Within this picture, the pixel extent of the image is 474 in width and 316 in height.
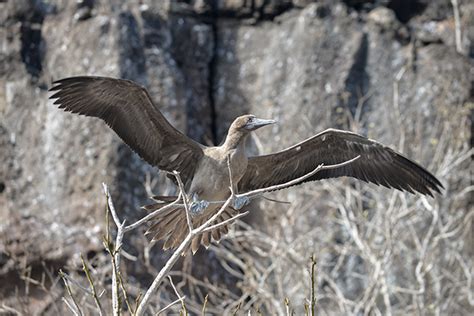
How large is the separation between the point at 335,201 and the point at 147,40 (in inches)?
91.4

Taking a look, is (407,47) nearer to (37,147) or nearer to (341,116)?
(341,116)

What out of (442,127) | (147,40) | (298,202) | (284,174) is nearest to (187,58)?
(147,40)

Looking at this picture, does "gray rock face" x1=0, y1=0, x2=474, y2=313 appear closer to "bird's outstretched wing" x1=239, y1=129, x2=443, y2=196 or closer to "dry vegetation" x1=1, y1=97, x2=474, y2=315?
"dry vegetation" x1=1, y1=97, x2=474, y2=315

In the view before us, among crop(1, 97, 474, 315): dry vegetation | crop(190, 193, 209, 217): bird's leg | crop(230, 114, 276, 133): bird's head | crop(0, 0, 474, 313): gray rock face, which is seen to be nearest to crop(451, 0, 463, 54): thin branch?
crop(0, 0, 474, 313): gray rock face

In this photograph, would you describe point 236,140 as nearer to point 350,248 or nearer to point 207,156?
point 207,156

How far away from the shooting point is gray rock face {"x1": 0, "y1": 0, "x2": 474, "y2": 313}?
906 cm

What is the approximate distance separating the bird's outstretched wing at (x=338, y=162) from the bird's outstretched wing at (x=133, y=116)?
457 millimetres

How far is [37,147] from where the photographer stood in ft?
30.7

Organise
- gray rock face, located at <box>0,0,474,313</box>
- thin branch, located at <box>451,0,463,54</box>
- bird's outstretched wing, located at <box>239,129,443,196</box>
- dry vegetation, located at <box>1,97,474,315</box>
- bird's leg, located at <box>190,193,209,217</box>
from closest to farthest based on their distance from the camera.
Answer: bird's leg, located at <box>190,193,209,217</box> → bird's outstretched wing, located at <box>239,129,443,196</box> → dry vegetation, located at <box>1,97,474,315</box> → gray rock face, located at <box>0,0,474,313</box> → thin branch, located at <box>451,0,463,54</box>

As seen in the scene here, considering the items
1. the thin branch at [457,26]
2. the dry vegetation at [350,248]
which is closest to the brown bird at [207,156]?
the dry vegetation at [350,248]

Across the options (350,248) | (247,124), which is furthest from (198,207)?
(350,248)

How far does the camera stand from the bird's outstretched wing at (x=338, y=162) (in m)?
6.51

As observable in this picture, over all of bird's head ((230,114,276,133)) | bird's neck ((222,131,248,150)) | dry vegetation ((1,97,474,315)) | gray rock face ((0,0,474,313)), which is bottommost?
dry vegetation ((1,97,474,315))

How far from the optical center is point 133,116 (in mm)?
6379
